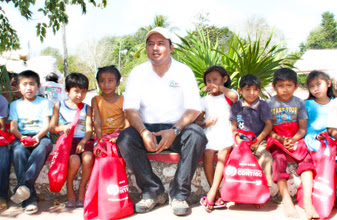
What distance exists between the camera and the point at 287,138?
2.97m

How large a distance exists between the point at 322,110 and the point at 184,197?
178 cm

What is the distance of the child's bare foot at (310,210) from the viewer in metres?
2.55

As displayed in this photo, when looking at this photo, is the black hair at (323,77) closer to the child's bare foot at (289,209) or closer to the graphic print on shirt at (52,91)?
the child's bare foot at (289,209)

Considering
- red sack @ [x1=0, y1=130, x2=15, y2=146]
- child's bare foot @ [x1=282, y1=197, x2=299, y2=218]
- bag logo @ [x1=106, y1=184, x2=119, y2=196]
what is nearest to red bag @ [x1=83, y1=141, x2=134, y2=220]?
bag logo @ [x1=106, y1=184, x2=119, y2=196]

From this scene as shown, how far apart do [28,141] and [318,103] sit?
10.4 feet

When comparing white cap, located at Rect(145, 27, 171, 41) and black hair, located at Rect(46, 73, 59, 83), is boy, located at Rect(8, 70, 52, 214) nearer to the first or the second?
white cap, located at Rect(145, 27, 171, 41)

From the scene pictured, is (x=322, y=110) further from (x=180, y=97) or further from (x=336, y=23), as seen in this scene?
(x=336, y=23)

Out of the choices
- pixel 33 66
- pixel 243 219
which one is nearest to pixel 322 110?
pixel 243 219

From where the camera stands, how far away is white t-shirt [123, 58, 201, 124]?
3.07 m

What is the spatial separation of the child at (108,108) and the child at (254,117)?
4.18 feet

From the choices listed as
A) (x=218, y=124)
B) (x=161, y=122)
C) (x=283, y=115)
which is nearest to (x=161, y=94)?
(x=161, y=122)

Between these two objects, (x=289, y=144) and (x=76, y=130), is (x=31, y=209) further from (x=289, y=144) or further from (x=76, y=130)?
(x=289, y=144)

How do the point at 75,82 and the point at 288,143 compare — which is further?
the point at 75,82

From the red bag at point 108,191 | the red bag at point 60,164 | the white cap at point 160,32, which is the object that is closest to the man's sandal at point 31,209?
the red bag at point 60,164
